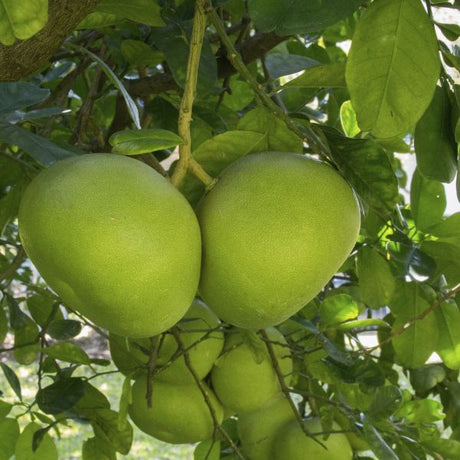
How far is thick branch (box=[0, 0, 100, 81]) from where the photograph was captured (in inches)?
25.0

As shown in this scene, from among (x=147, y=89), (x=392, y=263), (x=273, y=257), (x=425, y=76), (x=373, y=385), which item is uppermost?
(x=425, y=76)

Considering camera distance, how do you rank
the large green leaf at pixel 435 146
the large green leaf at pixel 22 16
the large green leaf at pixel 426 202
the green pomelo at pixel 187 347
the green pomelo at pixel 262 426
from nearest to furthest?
the large green leaf at pixel 22 16
the large green leaf at pixel 435 146
the large green leaf at pixel 426 202
the green pomelo at pixel 187 347
the green pomelo at pixel 262 426

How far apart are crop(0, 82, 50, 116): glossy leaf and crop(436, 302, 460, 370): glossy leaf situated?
728 mm

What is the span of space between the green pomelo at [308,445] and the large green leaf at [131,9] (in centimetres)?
75

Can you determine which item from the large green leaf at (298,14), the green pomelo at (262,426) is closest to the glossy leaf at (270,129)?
the large green leaf at (298,14)

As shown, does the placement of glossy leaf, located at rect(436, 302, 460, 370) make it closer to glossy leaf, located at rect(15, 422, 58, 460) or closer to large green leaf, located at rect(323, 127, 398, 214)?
large green leaf, located at rect(323, 127, 398, 214)

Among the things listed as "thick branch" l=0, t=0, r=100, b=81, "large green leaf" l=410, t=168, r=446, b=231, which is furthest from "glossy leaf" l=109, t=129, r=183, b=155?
"large green leaf" l=410, t=168, r=446, b=231

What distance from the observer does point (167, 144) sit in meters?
0.64

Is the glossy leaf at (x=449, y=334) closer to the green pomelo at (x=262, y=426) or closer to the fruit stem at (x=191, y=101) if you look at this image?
the green pomelo at (x=262, y=426)

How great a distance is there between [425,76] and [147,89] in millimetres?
697

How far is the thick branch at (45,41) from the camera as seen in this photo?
64 cm

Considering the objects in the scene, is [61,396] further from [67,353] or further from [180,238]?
[180,238]

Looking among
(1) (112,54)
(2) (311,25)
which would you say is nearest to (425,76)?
(2) (311,25)

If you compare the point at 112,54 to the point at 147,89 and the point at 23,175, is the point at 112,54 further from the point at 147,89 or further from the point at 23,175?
the point at 23,175
